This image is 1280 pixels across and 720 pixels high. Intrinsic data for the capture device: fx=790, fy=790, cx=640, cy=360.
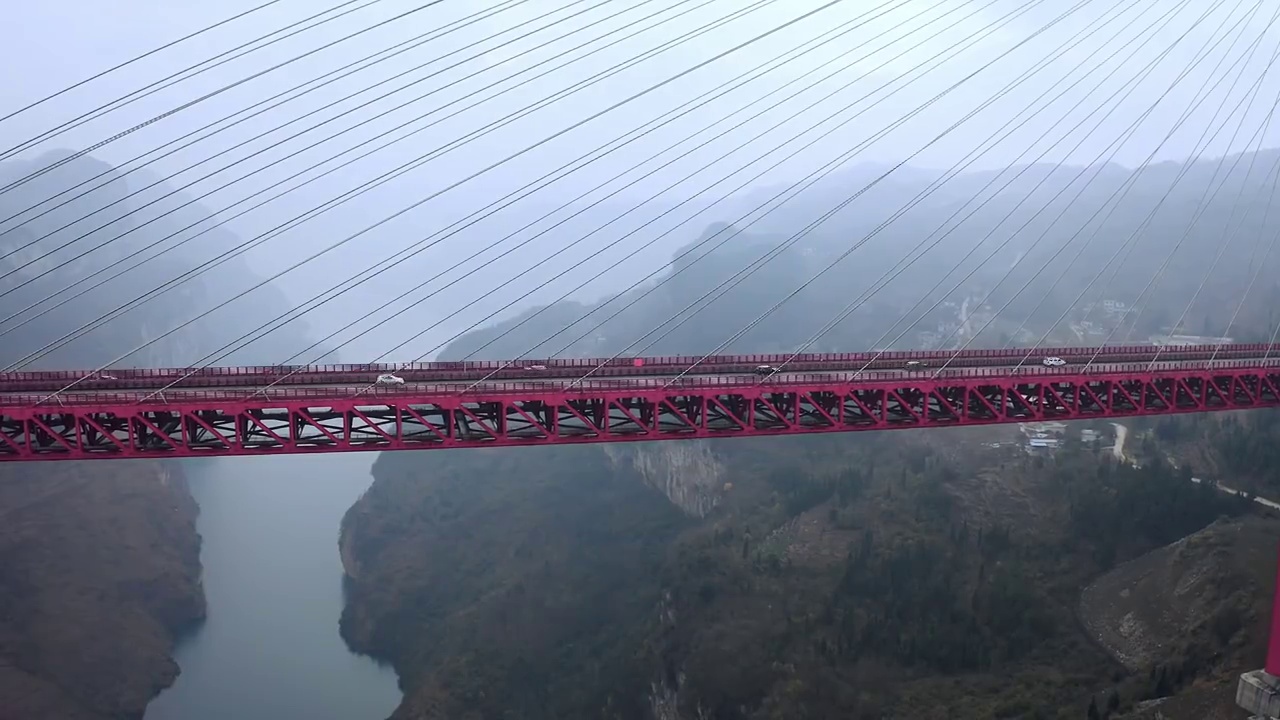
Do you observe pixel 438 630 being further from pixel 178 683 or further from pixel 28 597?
pixel 28 597

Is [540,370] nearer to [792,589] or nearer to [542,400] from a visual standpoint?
[542,400]

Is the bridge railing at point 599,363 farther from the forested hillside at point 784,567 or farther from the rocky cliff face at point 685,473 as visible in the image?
the rocky cliff face at point 685,473

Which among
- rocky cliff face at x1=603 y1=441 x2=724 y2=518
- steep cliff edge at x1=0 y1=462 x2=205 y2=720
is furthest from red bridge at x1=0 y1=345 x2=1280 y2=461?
rocky cliff face at x1=603 y1=441 x2=724 y2=518

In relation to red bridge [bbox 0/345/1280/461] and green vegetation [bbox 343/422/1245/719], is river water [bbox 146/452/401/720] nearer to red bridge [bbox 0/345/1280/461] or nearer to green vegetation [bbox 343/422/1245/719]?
green vegetation [bbox 343/422/1245/719]

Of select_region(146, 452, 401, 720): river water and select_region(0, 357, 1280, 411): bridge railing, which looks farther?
select_region(146, 452, 401, 720): river water

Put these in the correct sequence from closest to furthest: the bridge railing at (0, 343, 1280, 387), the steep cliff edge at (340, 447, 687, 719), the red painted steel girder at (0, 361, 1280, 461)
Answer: the red painted steel girder at (0, 361, 1280, 461) < the bridge railing at (0, 343, 1280, 387) < the steep cliff edge at (340, 447, 687, 719)

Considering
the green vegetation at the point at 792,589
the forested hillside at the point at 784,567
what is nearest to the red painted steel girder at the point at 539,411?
the forested hillside at the point at 784,567

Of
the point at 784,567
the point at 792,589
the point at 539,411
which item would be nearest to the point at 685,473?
the point at 784,567
